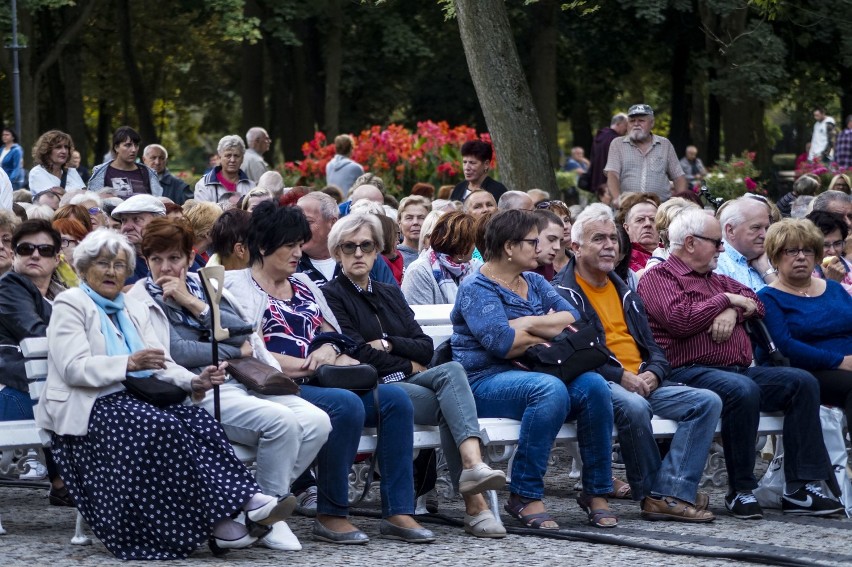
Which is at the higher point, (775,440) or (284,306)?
(284,306)

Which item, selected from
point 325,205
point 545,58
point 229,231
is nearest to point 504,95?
point 325,205

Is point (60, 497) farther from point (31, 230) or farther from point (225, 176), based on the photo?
point (225, 176)

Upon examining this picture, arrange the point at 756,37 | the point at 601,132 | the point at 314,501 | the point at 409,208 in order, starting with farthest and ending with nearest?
the point at 756,37 < the point at 601,132 < the point at 409,208 < the point at 314,501

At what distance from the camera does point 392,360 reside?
313 inches

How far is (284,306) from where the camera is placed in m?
7.83

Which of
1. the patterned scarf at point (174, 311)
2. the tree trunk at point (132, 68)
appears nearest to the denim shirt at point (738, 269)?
the patterned scarf at point (174, 311)

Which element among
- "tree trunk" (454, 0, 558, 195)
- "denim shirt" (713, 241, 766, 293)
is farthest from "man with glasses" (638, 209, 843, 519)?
"tree trunk" (454, 0, 558, 195)

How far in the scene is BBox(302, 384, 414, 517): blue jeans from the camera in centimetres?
742

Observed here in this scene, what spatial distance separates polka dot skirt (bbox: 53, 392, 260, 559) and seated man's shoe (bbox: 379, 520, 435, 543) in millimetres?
827

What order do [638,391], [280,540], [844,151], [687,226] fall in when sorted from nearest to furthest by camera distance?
[280,540], [638,391], [687,226], [844,151]

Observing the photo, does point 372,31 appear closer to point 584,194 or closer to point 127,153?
point 584,194

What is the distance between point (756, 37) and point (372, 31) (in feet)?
35.8

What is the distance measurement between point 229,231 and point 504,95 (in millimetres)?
7449

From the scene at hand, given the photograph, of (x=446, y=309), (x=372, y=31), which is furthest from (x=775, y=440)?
(x=372, y=31)
